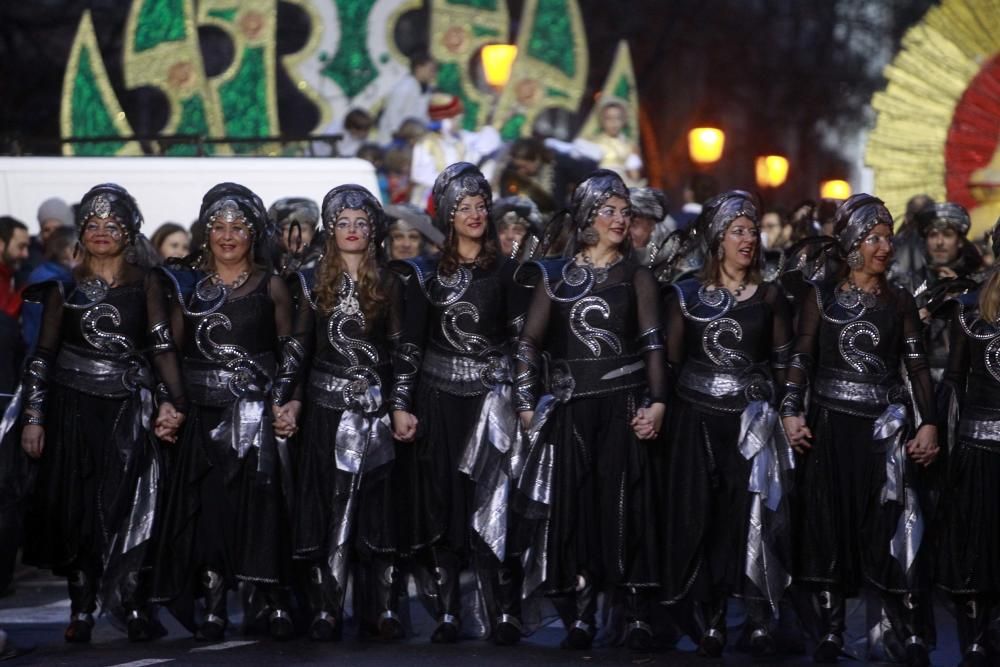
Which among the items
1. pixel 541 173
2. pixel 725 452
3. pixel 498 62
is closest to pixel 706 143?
pixel 498 62

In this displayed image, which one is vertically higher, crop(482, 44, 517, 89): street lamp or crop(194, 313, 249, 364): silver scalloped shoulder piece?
crop(482, 44, 517, 89): street lamp

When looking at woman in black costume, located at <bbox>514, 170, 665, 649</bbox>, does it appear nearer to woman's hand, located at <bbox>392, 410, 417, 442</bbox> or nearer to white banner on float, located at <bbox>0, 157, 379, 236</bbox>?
woman's hand, located at <bbox>392, 410, 417, 442</bbox>

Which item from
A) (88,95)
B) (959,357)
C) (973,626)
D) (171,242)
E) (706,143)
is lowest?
(973,626)

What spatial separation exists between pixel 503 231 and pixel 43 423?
10.9 feet

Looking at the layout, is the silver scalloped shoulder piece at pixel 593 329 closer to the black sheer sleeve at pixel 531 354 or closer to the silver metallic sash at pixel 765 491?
the black sheer sleeve at pixel 531 354

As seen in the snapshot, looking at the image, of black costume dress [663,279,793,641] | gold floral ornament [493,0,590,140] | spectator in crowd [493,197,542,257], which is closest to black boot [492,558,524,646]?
black costume dress [663,279,793,641]

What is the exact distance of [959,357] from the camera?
10.2 metres

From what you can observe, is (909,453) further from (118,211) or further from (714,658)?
(118,211)

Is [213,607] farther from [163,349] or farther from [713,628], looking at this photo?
[713,628]

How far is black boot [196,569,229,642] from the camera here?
10469 millimetres

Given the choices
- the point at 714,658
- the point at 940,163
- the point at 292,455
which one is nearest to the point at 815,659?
the point at 714,658

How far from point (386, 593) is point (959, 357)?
2.76m

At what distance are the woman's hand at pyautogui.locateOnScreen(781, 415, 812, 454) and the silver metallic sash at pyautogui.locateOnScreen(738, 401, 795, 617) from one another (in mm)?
38

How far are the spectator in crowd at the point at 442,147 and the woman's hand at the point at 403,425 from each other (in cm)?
910
